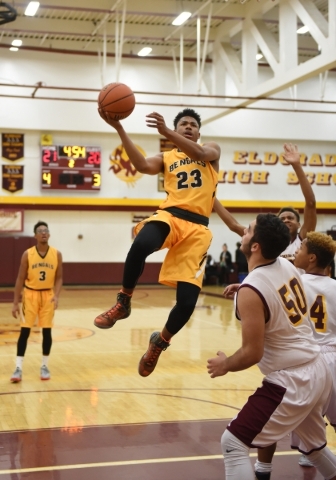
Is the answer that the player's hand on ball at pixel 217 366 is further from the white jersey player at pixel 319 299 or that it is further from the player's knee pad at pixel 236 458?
the white jersey player at pixel 319 299

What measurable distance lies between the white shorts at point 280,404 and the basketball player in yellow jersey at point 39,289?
5867 mm

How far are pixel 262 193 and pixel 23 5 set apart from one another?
37.3ft

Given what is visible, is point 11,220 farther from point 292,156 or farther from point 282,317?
point 282,317

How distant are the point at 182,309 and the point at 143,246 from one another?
0.56 metres

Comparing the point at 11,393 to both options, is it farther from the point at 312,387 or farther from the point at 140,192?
the point at 140,192

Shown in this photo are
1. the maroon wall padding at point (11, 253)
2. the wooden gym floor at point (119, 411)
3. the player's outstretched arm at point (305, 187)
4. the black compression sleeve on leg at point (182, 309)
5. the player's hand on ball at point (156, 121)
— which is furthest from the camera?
the maroon wall padding at point (11, 253)

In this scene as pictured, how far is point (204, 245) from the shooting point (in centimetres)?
505

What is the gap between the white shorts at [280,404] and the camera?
3.96 meters

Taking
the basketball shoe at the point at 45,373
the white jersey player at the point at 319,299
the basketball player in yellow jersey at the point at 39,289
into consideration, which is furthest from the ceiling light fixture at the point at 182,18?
the white jersey player at the point at 319,299

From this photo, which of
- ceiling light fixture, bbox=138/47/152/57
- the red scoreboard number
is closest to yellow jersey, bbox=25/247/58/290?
the red scoreboard number

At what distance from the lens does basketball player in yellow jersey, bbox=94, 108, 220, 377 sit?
4.74 meters

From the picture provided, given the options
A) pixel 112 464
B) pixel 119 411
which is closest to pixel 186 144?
pixel 112 464

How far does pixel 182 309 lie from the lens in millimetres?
4840

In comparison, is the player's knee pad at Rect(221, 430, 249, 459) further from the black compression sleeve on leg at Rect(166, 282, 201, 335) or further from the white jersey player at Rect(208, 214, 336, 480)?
the black compression sleeve on leg at Rect(166, 282, 201, 335)
